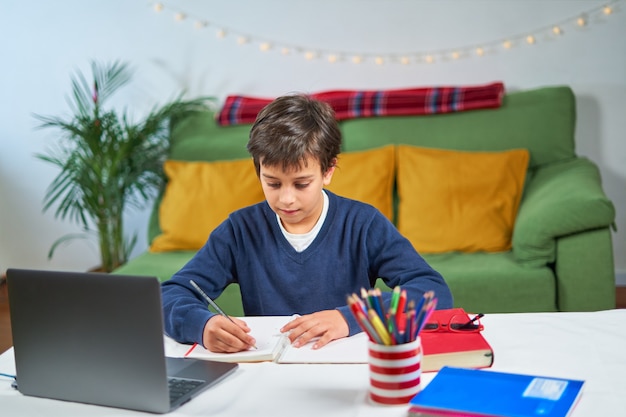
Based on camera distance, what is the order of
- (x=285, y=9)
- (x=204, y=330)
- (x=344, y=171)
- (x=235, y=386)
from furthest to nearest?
1. (x=285, y=9)
2. (x=344, y=171)
3. (x=204, y=330)
4. (x=235, y=386)

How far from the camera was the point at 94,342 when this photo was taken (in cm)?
115

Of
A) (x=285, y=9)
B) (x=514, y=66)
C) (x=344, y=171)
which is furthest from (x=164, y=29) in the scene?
(x=514, y=66)

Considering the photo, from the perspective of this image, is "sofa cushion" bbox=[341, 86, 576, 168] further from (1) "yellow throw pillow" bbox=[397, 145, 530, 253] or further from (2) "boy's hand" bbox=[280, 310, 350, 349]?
(2) "boy's hand" bbox=[280, 310, 350, 349]

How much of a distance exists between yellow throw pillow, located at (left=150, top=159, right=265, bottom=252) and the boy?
140 centimetres

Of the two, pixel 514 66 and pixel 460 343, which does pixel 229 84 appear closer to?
pixel 514 66

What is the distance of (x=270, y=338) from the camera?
142cm

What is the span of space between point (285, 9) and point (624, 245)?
5.87ft

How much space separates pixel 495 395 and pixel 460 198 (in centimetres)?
209

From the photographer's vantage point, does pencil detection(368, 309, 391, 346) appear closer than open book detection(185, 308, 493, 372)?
Yes

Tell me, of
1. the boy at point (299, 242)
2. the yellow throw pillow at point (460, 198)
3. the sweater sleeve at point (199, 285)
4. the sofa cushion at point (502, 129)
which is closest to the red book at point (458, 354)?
the boy at point (299, 242)

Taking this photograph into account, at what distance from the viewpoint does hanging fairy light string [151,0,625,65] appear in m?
3.51

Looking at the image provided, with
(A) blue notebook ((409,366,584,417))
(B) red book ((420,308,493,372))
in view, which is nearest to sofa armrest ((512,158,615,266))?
(B) red book ((420,308,493,372))

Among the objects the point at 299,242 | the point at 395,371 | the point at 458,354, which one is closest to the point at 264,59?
the point at 299,242

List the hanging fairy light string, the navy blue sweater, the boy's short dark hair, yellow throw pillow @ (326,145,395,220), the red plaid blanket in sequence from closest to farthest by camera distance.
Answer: the boy's short dark hair → the navy blue sweater → yellow throw pillow @ (326,145,395,220) → the red plaid blanket → the hanging fairy light string
